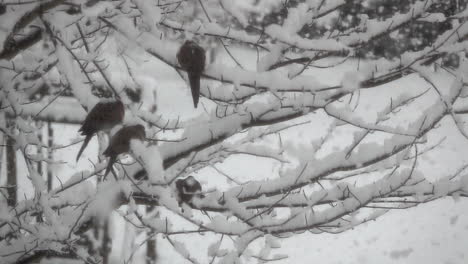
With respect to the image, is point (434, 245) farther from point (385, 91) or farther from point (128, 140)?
point (385, 91)

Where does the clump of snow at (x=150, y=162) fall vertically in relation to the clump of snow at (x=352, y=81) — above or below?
below

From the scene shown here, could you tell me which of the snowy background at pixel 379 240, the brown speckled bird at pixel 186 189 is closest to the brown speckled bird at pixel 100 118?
the brown speckled bird at pixel 186 189

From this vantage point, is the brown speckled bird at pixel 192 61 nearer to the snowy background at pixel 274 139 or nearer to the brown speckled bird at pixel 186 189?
the snowy background at pixel 274 139

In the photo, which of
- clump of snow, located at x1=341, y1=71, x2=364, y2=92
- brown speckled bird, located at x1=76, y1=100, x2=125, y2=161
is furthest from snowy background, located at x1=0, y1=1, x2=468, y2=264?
brown speckled bird, located at x1=76, y1=100, x2=125, y2=161

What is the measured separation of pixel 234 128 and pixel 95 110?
74 cm

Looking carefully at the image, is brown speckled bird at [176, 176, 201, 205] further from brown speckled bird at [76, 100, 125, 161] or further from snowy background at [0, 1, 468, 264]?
brown speckled bird at [76, 100, 125, 161]

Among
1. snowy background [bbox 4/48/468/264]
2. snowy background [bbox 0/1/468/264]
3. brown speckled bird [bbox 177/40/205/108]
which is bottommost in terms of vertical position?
snowy background [bbox 4/48/468/264]

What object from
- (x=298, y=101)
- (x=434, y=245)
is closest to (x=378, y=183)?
(x=298, y=101)

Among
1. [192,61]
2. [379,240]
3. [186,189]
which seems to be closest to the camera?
[192,61]

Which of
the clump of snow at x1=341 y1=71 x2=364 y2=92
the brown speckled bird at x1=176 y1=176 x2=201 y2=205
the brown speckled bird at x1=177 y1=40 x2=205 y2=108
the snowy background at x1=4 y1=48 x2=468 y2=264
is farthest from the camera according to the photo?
the snowy background at x1=4 y1=48 x2=468 y2=264

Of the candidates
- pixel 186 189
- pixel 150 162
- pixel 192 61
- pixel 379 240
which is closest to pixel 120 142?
pixel 150 162

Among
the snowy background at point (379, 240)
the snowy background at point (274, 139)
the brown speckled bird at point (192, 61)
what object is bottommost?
the snowy background at point (379, 240)

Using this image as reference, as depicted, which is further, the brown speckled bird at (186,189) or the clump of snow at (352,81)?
the brown speckled bird at (186,189)

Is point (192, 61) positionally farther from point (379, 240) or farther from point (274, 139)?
point (274, 139)
